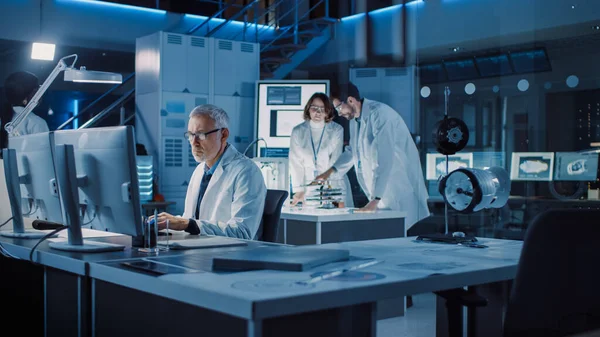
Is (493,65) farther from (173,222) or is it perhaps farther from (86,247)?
(86,247)

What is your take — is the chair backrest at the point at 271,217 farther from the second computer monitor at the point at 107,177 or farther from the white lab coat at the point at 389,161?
the white lab coat at the point at 389,161

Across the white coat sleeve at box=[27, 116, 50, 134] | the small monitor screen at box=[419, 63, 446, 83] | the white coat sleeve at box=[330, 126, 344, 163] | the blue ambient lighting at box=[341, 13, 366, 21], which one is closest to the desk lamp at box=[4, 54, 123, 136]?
the white coat sleeve at box=[27, 116, 50, 134]

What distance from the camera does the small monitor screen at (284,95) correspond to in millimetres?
7113

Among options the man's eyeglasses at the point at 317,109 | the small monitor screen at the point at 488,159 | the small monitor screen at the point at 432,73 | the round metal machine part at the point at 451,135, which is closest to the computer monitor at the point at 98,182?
the round metal machine part at the point at 451,135

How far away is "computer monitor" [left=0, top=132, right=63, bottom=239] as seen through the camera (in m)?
2.54

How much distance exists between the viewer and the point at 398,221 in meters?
4.86

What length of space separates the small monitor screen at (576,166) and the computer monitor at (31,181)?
4698 mm

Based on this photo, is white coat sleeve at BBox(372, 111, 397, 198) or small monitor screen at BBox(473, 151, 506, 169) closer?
white coat sleeve at BBox(372, 111, 397, 198)

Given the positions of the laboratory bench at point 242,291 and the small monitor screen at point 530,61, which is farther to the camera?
the small monitor screen at point 530,61

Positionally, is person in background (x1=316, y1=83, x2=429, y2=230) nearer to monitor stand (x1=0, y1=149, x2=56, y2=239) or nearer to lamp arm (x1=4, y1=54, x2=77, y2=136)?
lamp arm (x1=4, y1=54, x2=77, y2=136)

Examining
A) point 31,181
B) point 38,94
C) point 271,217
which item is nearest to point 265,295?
point 31,181

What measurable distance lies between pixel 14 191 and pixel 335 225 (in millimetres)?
2180

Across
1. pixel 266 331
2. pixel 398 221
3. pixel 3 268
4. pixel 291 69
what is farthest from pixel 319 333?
pixel 291 69

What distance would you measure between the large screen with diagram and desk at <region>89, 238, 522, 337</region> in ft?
16.2
